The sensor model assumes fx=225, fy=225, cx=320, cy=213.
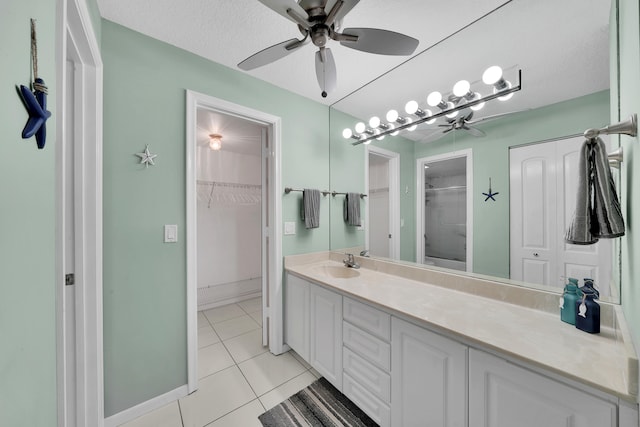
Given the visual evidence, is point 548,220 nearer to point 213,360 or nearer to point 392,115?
point 392,115

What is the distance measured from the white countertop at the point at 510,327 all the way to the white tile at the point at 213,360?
1127 mm

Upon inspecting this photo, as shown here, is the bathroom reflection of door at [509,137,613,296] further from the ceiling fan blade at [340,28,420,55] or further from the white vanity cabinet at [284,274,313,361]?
the white vanity cabinet at [284,274,313,361]

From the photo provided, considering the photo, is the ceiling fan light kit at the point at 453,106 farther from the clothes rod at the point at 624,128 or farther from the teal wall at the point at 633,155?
the clothes rod at the point at 624,128

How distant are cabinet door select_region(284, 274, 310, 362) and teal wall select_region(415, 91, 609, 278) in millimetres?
1211

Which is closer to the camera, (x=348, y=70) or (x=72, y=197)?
(x=72, y=197)

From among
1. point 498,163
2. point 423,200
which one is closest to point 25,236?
point 423,200

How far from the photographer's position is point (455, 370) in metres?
0.93

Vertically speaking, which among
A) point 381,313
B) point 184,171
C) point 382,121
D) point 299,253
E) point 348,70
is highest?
point 348,70

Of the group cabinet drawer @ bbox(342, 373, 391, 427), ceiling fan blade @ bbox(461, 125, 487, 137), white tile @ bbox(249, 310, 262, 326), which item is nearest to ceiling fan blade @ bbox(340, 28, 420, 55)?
ceiling fan blade @ bbox(461, 125, 487, 137)

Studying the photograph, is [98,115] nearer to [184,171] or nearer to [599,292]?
[184,171]

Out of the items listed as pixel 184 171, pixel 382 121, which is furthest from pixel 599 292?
pixel 184 171

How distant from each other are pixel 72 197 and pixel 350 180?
193 centimetres

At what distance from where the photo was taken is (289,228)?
2.08 m

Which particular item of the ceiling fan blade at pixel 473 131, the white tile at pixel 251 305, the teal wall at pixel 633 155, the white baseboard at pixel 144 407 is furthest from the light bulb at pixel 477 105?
the white tile at pixel 251 305
